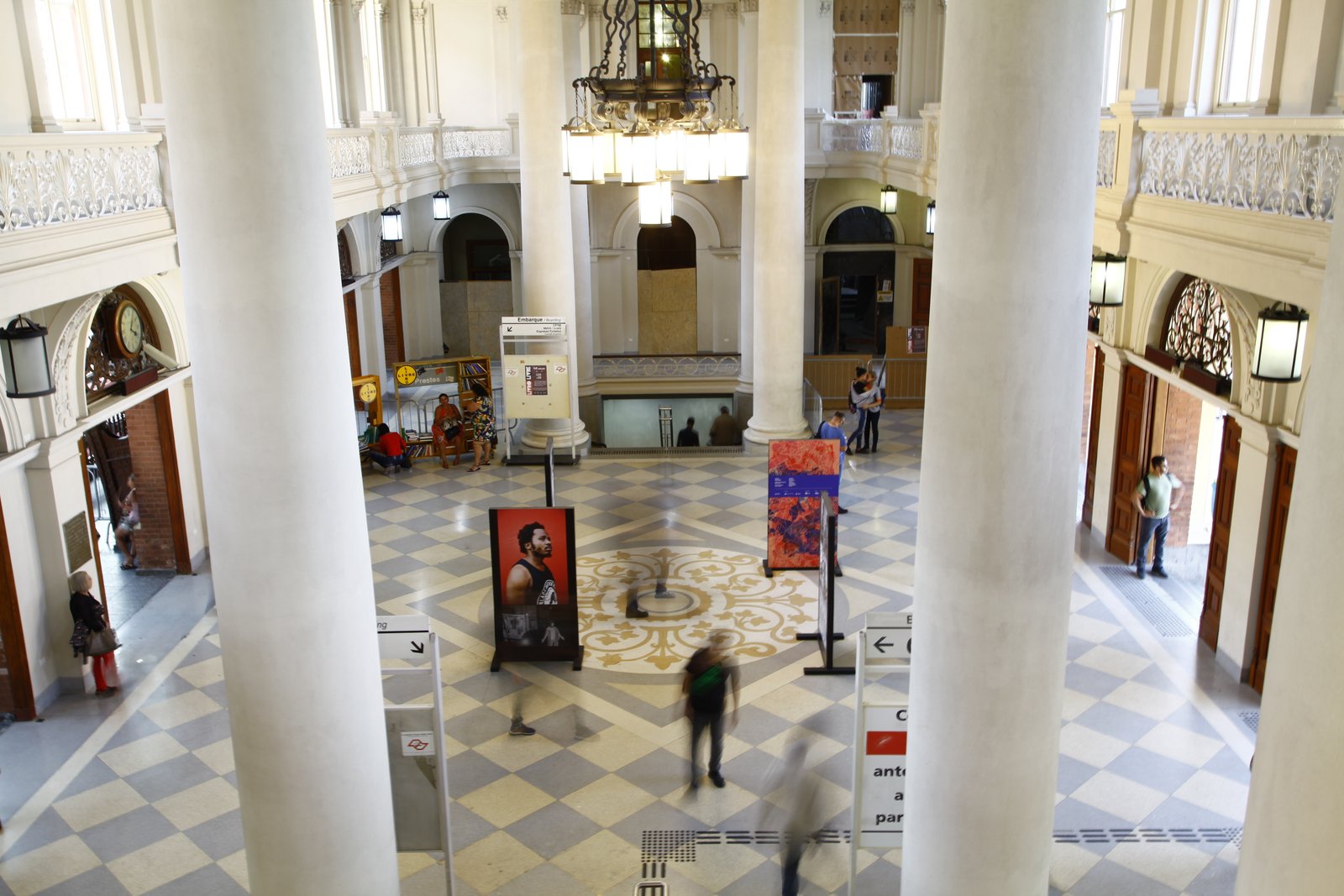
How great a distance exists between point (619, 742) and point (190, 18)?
21.6 feet

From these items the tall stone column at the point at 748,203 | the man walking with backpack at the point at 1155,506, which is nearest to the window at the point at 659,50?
the tall stone column at the point at 748,203

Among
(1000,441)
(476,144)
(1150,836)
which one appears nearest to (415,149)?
(476,144)

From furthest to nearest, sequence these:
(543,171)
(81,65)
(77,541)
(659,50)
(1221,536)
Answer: (543,171)
(81,65)
(1221,536)
(77,541)
(659,50)

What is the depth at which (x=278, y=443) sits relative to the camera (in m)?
4.93

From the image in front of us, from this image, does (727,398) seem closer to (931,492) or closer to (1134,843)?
(1134,843)

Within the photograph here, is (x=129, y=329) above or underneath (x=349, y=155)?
underneath

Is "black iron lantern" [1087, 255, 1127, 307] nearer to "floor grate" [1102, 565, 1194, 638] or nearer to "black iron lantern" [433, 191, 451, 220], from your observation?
"floor grate" [1102, 565, 1194, 638]

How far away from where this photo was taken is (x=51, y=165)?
8.44 meters

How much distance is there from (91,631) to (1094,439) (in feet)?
37.7

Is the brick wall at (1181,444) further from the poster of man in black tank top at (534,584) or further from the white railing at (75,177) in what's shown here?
the white railing at (75,177)

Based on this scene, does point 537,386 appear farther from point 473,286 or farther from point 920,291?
point 920,291

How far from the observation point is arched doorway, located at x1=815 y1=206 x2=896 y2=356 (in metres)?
26.1

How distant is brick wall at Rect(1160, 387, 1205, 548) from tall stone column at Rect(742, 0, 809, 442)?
5690mm

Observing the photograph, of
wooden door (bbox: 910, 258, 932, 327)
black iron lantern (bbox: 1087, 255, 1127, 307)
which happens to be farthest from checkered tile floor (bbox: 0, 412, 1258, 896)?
wooden door (bbox: 910, 258, 932, 327)
